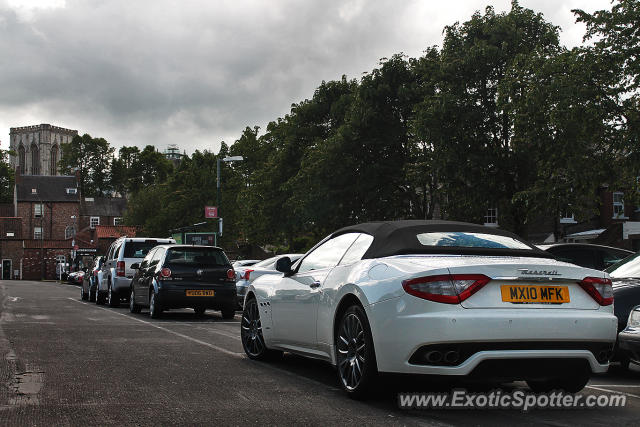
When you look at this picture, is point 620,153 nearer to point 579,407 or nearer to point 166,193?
point 579,407

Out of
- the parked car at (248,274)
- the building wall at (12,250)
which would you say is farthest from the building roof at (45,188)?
the parked car at (248,274)

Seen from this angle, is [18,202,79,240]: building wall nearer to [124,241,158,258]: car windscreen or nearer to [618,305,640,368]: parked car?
[124,241,158,258]: car windscreen

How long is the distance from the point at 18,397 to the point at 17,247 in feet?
313

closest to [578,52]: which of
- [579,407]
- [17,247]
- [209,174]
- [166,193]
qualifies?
[579,407]

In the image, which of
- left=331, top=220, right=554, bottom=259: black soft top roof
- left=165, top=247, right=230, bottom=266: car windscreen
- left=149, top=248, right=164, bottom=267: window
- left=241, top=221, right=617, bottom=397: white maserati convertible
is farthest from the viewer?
left=149, top=248, right=164, bottom=267: window

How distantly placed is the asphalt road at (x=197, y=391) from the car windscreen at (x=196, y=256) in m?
5.99

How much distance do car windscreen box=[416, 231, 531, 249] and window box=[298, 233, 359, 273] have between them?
82 cm

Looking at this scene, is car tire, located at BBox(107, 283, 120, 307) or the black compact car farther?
car tire, located at BBox(107, 283, 120, 307)

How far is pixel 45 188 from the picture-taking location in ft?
357

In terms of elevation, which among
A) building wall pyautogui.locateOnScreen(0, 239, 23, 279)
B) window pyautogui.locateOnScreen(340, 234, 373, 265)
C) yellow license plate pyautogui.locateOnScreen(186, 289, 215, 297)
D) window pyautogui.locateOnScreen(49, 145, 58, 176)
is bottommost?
yellow license plate pyautogui.locateOnScreen(186, 289, 215, 297)

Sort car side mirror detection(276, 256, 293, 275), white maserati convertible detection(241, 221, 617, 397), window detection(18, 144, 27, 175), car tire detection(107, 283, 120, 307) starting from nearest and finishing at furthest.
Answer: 1. white maserati convertible detection(241, 221, 617, 397)
2. car side mirror detection(276, 256, 293, 275)
3. car tire detection(107, 283, 120, 307)
4. window detection(18, 144, 27, 175)

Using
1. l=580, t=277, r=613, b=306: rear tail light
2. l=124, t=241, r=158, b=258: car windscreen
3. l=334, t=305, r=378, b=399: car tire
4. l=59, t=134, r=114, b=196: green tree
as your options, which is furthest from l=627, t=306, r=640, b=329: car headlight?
l=59, t=134, r=114, b=196: green tree

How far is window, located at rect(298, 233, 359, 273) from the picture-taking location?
289 inches

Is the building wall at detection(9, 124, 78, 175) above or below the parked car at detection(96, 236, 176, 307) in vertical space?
above
